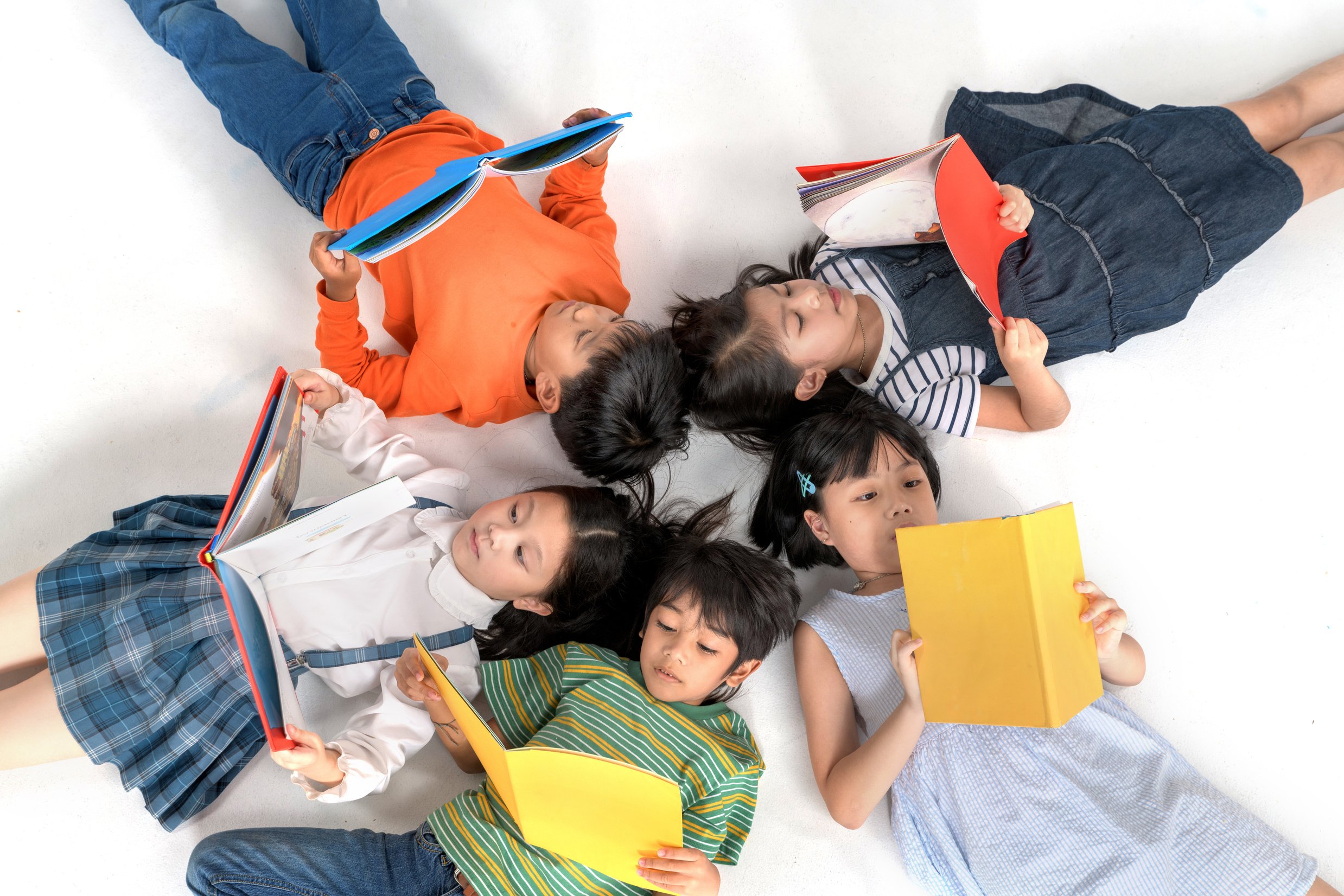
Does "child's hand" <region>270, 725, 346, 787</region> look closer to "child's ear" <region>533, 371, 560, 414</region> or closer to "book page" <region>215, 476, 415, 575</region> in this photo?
"book page" <region>215, 476, 415, 575</region>

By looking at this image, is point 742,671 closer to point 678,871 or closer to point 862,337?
point 678,871

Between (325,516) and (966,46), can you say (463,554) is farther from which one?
(966,46)

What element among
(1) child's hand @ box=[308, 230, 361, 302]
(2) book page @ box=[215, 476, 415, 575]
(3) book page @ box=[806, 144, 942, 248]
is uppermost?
(1) child's hand @ box=[308, 230, 361, 302]

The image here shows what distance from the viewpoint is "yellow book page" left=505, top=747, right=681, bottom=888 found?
3.29 feet

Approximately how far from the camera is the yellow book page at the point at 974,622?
100cm

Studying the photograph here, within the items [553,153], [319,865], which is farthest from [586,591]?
[553,153]

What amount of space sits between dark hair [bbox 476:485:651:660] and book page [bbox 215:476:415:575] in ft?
0.99

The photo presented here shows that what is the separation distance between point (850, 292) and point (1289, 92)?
81cm

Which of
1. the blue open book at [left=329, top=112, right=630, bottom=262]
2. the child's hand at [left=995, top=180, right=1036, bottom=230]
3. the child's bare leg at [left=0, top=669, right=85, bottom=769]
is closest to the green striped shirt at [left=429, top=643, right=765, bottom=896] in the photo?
the child's bare leg at [left=0, top=669, right=85, bottom=769]

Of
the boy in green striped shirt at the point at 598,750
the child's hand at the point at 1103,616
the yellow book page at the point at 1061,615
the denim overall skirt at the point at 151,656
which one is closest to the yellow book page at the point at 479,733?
the boy in green striped shirt at the point at 598,750

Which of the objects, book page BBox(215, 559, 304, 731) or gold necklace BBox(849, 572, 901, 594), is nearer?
book page BBox(215, 559, 304, 731)

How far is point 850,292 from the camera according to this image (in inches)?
54.7

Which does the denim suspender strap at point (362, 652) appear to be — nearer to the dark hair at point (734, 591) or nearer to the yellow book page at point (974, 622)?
the dark hair at point (734, 591)

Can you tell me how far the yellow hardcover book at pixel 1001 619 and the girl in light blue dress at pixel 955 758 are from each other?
0.12 ft
